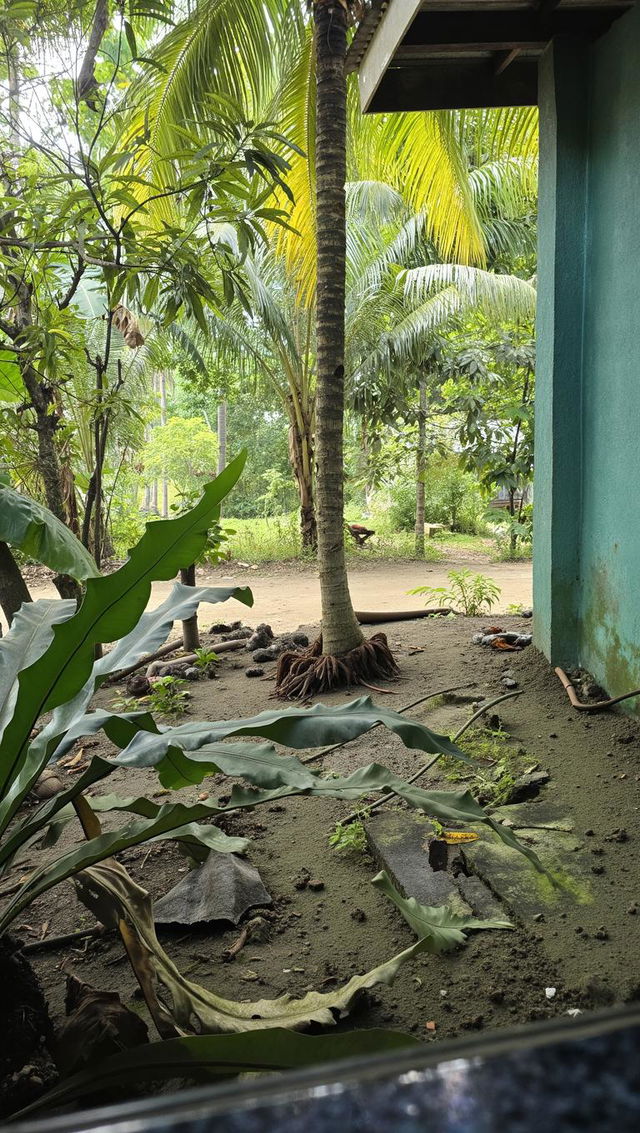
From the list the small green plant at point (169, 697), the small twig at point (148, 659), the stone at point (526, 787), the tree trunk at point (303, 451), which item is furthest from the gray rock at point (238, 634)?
the tree trunk at point (303, 451)

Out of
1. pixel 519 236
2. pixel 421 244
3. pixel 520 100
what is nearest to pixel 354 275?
pixel 421 244

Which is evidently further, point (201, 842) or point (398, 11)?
point (398, 11)

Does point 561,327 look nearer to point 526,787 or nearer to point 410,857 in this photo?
point 526,787

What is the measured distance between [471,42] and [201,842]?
396cm

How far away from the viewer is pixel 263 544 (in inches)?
548

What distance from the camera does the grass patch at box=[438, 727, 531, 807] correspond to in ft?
9.87

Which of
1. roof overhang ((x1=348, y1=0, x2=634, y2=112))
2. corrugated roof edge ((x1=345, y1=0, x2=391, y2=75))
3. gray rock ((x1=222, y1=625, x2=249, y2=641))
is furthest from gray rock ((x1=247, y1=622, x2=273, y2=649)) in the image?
corrugated roof edge ((x1=345, y1=0, x2=391, y2=75))

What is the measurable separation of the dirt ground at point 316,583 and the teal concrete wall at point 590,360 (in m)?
3.77

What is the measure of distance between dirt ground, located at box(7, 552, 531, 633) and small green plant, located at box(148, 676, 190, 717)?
102 inches

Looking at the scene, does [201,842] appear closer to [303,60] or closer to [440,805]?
[440,805]

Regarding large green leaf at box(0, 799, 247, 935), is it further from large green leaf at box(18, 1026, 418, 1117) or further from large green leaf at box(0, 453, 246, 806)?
large green leaf at box(18, 1026, 418, 1117)

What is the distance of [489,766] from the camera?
3283 millimetres

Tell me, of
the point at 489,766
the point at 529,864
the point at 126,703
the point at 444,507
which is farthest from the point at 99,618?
the point at 444,507

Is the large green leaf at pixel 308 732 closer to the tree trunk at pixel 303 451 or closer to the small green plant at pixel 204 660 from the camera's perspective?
the small green plant at pixel 204 660
